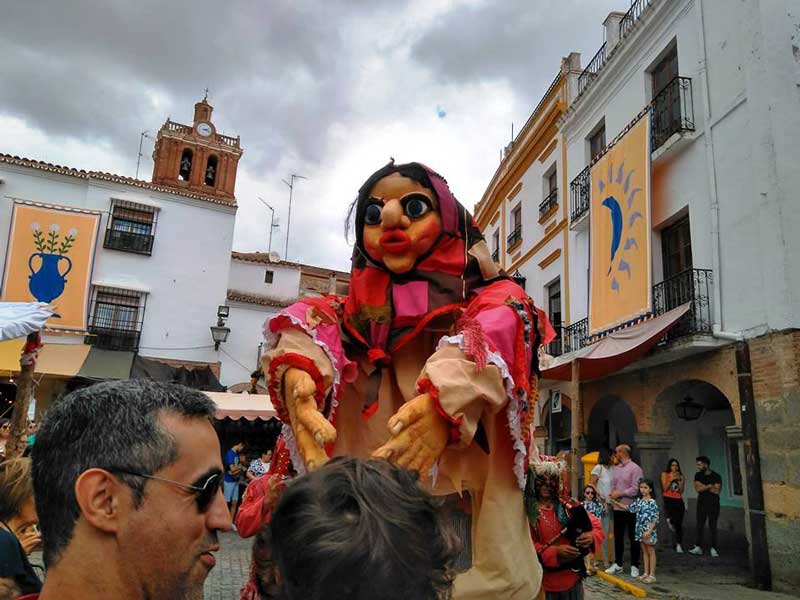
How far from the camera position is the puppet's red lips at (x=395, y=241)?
221cm

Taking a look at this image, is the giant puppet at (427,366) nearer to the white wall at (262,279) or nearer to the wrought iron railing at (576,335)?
the wrought iron railing at (576,335)

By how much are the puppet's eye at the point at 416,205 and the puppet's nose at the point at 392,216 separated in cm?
4

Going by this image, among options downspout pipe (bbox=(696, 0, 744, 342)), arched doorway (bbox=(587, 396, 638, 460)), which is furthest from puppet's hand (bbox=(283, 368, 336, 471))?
arched doorway (bbox=(587, 396, 638, 460))

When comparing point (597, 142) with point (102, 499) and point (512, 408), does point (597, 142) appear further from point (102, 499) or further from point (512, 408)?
point (102, 499)

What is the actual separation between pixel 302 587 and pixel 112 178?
17.7 metres

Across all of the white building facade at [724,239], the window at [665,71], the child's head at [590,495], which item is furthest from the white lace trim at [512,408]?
the window at [665,71]

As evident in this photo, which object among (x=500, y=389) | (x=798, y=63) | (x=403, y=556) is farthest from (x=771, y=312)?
(x=403, y=556)

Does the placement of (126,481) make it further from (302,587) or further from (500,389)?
(500,389)

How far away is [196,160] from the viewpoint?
21.6 meters

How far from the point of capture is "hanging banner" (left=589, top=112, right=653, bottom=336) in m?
9.48

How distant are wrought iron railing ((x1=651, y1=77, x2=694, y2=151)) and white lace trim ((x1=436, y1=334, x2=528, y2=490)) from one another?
8.45 metres

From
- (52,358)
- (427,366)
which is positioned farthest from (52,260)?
(427,366)

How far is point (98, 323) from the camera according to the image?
15.9 m

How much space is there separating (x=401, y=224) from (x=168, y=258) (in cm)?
1635
